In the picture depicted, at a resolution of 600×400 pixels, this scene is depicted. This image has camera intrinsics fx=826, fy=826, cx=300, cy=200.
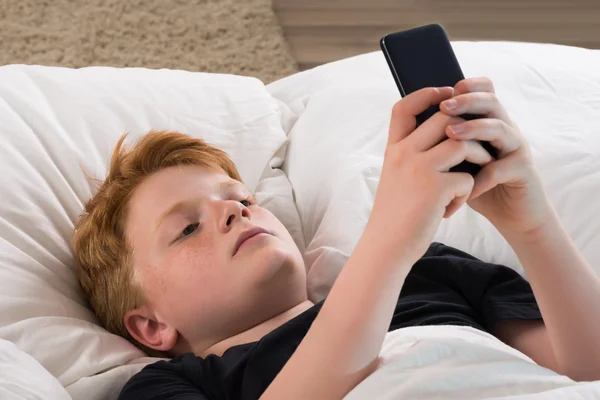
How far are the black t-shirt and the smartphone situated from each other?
24cm

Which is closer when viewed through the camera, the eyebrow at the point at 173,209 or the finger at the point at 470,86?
the finger at the point at 470,86

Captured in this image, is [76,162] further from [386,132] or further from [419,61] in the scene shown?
[419,61]

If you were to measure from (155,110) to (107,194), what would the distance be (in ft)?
0.79

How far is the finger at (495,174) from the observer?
2.54 feet

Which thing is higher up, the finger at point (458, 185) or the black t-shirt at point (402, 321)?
the finger at point (458, 185)

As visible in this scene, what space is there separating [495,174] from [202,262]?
37cm

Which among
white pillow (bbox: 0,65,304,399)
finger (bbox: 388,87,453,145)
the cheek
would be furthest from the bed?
finger (bbox: 388,87,453,145)

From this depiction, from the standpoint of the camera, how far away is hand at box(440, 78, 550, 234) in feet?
2.45

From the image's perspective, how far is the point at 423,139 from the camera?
743mm

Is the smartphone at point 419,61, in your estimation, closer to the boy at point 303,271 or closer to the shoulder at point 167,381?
the boy at point 303,271

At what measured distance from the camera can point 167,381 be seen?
2.99ft

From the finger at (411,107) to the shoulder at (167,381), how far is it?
36 cm

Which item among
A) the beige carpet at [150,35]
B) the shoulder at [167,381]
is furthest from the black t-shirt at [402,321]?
the beige carpet at [150,35]

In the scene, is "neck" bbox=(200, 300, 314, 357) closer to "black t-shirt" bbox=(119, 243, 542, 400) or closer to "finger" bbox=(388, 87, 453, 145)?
"black t-shirt" bbox=(119, 243, 542, 400)
